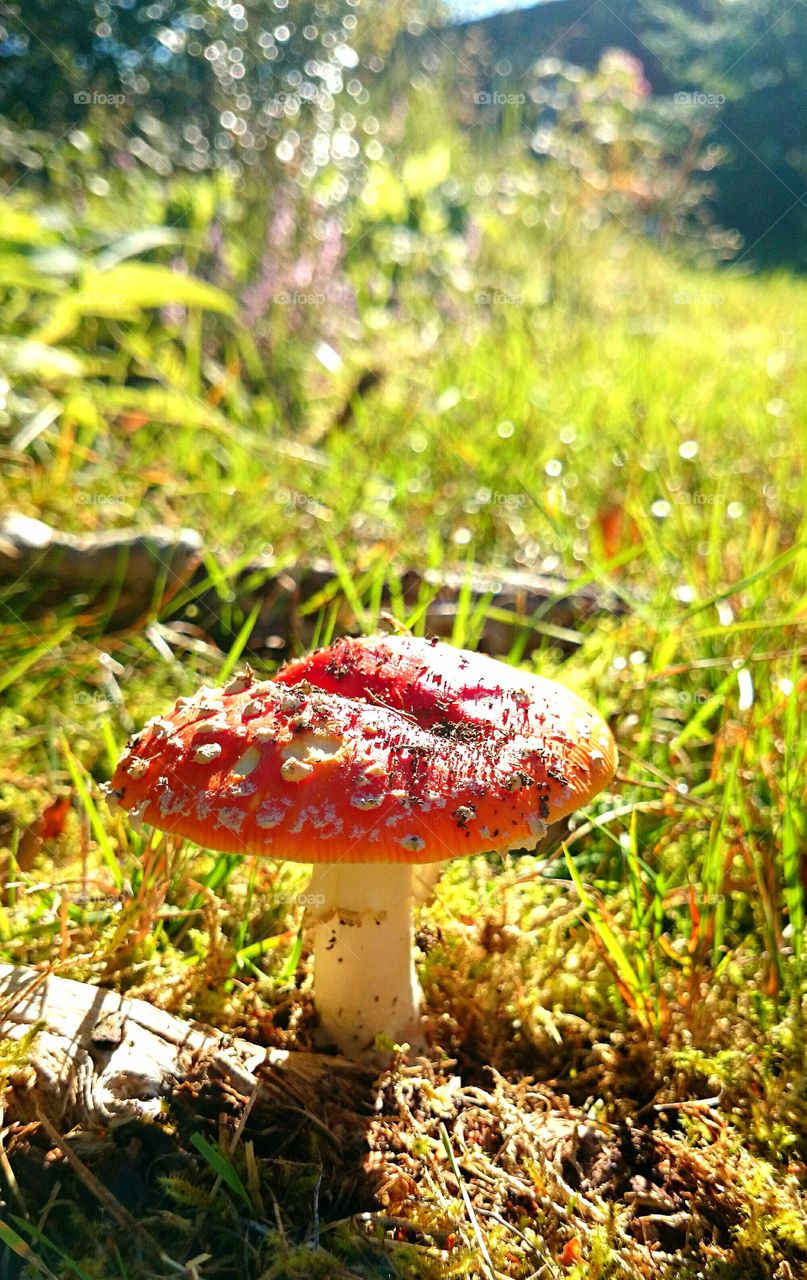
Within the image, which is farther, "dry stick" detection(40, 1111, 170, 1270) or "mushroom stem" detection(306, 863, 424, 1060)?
"mushroom stem" detection(306, 863, 424, 1060)

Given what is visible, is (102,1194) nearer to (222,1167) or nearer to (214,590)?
(222,1167)

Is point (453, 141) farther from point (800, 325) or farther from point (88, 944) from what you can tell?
point (88, 944)

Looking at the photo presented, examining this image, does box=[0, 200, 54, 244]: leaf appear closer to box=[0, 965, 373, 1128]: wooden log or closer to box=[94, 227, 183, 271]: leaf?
box=[94, 227, 183, 271]: leaf

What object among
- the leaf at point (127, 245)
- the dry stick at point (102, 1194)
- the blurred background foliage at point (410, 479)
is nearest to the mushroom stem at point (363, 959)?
the blurred background foliage at point (410, 479)

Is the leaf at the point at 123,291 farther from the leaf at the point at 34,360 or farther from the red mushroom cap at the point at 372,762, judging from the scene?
the red mushroom cap at the point at 372,762

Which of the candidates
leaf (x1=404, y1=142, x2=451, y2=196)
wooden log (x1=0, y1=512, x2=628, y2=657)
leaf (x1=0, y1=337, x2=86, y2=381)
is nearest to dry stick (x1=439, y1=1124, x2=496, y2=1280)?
wooden log (x1=0, y1=512, x2=628, y2=657)

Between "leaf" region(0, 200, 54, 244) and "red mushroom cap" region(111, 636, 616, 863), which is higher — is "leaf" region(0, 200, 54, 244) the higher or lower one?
the higher one

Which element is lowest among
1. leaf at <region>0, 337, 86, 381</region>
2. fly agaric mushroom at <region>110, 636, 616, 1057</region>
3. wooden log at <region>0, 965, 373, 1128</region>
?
Result: wooden log at <region>0, 965, 373, 1128</region>
